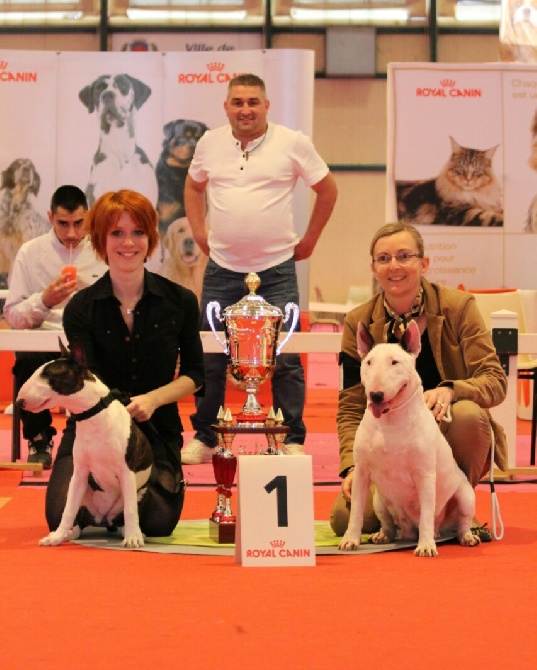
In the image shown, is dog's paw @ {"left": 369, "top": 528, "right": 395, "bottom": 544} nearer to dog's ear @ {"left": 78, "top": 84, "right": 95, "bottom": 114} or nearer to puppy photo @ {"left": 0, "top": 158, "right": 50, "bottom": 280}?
puppy photo @ {"left": 0, "top": 158, "right": 50, "bottom": 280}

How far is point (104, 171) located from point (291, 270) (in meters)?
3.00

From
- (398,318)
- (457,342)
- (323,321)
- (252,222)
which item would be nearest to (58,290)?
(252,222)

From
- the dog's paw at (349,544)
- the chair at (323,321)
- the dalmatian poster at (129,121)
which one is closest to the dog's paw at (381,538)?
the dog's paw at (349,544)

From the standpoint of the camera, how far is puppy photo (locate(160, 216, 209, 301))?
7992mm

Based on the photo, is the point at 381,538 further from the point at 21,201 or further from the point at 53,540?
the point at 21,201

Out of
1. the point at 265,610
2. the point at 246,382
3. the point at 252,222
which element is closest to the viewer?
the point at 265,610

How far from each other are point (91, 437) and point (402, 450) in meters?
0.87

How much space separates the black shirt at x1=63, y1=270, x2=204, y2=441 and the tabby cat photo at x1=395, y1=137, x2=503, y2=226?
152 inches

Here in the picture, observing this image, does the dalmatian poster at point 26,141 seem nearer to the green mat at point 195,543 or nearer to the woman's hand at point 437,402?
the green mat at point 195,543

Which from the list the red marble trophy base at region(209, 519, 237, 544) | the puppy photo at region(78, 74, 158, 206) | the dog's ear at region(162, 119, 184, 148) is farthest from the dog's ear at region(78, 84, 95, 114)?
the red marble trophy base at region(209, 519, 237, 544)

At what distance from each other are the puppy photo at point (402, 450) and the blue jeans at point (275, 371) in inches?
76.7

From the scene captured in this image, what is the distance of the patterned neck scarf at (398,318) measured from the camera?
3.52 meters

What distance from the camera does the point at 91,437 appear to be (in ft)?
10.8

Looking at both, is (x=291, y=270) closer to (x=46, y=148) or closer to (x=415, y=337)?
(x=415, y=337)
